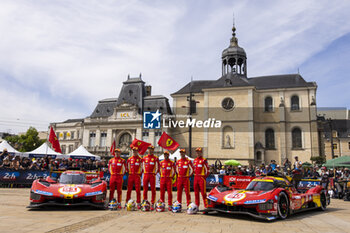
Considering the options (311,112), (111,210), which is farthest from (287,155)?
(111,210)

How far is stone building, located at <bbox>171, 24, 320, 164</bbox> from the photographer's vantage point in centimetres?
4538

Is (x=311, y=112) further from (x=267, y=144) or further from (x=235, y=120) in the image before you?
(x=235, y=120)

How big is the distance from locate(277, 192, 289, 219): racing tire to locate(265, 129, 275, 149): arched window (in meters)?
39.9

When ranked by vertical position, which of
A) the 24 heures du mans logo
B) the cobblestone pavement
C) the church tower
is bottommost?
the cobblestone pavement

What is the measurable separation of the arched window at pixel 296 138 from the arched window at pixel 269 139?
10.4 ft

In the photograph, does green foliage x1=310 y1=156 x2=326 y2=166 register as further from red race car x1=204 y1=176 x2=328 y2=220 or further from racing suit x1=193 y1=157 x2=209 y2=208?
racing suit x1=193 y1=157 x2=209 y2=208

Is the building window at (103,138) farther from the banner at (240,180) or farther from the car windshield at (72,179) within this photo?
the car windshield at (72,179)

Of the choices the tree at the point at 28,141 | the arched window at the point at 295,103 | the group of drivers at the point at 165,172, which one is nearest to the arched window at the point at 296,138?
the arched window at the point at 295,103

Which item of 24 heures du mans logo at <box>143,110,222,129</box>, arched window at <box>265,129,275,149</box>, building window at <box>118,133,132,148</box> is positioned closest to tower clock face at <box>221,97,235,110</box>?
24 heures du mans logo at <box>143,110,222,129</box>

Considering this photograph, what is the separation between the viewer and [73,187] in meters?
9.90

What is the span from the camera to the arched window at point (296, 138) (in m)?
46.2

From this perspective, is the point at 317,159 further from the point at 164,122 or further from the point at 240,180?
the point at 240,180

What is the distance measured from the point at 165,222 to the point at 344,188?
511 inches

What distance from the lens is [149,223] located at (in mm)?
7258
